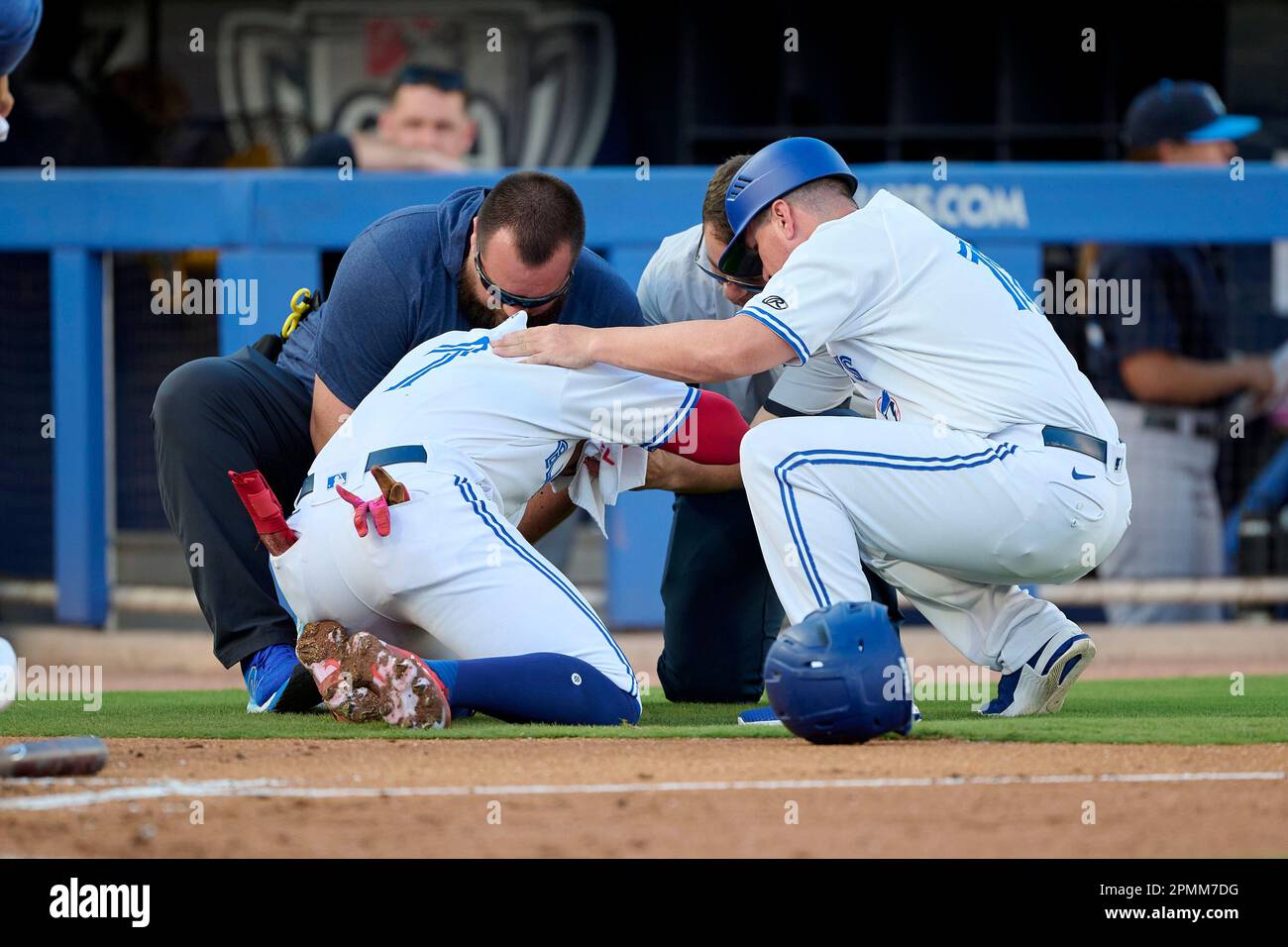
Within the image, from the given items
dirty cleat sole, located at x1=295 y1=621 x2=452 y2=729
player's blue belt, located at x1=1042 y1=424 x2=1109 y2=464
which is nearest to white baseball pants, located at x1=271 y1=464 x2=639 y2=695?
dirty cleat sole, located at x1=295 y1=621 x2=452 y2=729

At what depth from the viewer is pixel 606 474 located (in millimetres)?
4316

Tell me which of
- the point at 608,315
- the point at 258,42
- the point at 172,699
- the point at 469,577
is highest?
the point at 258,42

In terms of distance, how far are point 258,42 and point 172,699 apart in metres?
7.12

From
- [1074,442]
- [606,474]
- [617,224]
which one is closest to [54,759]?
[606,474]

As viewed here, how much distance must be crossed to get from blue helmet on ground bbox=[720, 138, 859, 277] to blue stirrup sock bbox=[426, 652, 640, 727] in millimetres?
1162

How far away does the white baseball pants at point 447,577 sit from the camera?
3859 millimetres

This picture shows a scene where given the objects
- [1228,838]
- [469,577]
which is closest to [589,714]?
[469,577]

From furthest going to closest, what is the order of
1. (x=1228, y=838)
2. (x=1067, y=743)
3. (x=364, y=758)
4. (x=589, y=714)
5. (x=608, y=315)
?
(x=608, y=315), (x=589, y=714), (x=1067, y=743), (x=364, y=758), (x=1228, y=838)

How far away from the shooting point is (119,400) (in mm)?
7836

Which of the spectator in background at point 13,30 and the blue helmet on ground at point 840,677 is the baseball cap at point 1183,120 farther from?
the spectator in background at point 13,30

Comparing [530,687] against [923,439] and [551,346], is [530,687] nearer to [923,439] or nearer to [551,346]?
[551,346]

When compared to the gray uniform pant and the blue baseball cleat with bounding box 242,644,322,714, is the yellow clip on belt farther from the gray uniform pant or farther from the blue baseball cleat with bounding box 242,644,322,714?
the gray uniform pant

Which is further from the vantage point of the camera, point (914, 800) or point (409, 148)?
point (409, 148)

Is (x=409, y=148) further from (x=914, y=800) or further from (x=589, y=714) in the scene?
(x=914, y=800)
